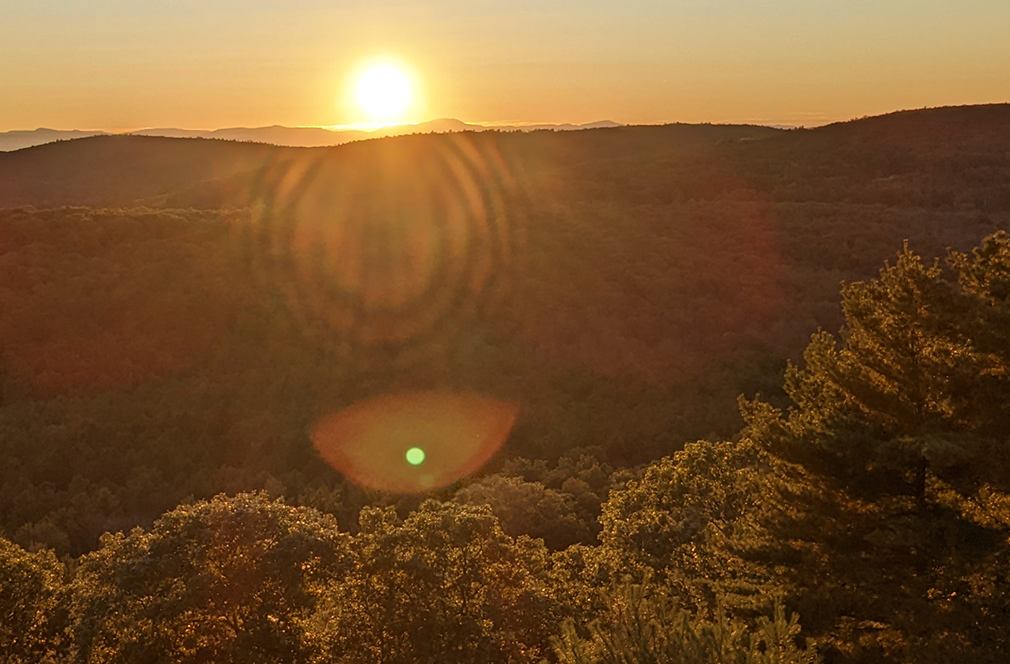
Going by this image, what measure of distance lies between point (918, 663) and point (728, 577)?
5.03 metres

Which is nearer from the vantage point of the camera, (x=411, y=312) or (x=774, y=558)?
(x=774, y=558)

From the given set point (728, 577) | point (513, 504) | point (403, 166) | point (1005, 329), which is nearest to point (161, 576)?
point (728, 577)

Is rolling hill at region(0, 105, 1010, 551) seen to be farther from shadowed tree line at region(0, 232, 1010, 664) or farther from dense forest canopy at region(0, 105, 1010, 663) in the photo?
shadowed tree line at region(0, 232, 1010, 664)

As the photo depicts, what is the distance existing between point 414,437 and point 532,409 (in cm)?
763

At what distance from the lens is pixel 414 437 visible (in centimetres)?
4284

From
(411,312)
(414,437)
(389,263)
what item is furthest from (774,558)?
(389,263)

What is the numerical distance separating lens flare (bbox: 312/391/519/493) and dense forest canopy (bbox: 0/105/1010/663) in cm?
28

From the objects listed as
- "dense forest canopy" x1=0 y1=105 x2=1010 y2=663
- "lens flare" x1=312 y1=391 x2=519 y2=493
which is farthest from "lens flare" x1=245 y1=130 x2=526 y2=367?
"lens flare" x1=312 y1=391 x2=519 y2=493

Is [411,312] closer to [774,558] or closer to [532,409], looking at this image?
[532,409]

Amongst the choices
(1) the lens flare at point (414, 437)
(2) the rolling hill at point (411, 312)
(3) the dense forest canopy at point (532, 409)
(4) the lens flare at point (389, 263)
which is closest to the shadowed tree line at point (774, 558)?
(3) the dense forest canopy at point (532, 409)

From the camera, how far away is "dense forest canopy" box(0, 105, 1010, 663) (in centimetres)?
1328

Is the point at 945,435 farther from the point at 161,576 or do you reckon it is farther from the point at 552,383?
the point at 552,383

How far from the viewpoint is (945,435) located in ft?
A: 40.9

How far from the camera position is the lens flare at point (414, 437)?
38375mm
